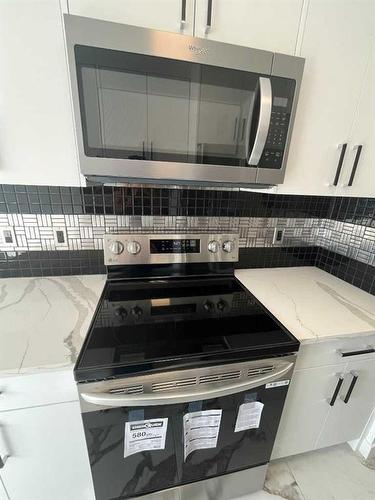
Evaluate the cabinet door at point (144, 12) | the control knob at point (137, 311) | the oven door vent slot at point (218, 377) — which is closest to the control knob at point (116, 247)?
the control knob at point (137, 311)

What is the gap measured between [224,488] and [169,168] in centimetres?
143

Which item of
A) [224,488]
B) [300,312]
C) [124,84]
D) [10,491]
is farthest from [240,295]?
[10,491]

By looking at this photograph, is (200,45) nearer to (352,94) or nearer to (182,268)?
(352,94)

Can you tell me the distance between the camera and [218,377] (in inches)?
32.4

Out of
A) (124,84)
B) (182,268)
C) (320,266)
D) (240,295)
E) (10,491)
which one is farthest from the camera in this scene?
(320,266)

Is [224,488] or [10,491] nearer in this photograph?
[10,491]

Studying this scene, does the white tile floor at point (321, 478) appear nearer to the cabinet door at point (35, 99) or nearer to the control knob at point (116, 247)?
the control knob at point (116, 247)

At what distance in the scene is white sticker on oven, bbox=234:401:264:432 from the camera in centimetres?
91

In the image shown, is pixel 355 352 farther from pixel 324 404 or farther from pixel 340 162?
pixel 340 162

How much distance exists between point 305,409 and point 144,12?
5.44ft

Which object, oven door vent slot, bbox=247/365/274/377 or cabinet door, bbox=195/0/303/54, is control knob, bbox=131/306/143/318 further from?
cabinet door, bbox=195/0/303/54

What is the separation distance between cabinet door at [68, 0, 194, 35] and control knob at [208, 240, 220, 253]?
87 centimetres

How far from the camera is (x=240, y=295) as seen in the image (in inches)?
→ 47.1

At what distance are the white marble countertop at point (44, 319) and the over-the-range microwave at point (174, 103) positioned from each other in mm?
543
